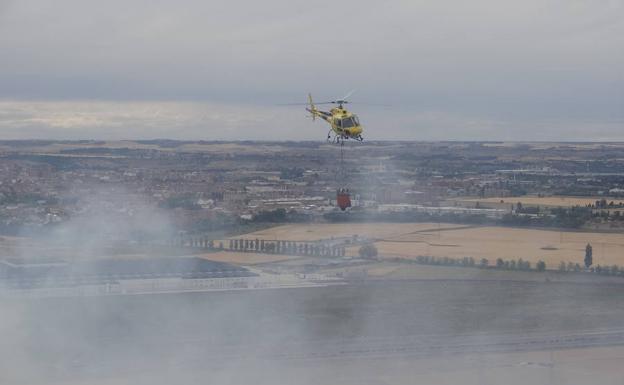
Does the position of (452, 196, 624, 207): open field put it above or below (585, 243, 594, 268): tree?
above

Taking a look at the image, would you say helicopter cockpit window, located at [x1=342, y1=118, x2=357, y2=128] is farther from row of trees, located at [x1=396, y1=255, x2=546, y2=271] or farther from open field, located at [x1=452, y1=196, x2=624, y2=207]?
open field, located at [x1=452, y1=196, x2=624, y2=207]

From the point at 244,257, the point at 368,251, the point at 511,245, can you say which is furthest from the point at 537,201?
the point at 244,257

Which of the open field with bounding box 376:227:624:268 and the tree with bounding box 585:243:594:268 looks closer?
the tree with bounding box 585:243:594:268

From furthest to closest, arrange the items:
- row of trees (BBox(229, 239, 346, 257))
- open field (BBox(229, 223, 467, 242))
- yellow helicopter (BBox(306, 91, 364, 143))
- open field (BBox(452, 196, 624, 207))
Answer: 1. open field (BBox(452, 196, 624, 207))
2. open field (BBox(229, 223, 467, 242))
3. row of trees (BBox(229, 239, 346, 257))
4. yellow helicopter (BBox(306, 91, 364, 143))

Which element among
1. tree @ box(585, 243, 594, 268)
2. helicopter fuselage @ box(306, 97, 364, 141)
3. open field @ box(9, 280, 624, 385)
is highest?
helicopter fuselage @ box(306, 97, 364, 141)

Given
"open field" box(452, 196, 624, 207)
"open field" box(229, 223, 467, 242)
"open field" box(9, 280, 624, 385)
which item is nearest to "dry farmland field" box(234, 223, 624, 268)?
"open field" box(229, 223, 467, 242)

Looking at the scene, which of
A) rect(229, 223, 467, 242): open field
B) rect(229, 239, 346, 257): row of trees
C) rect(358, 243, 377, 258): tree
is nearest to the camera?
rect(358, 243, 377, 258): tree
